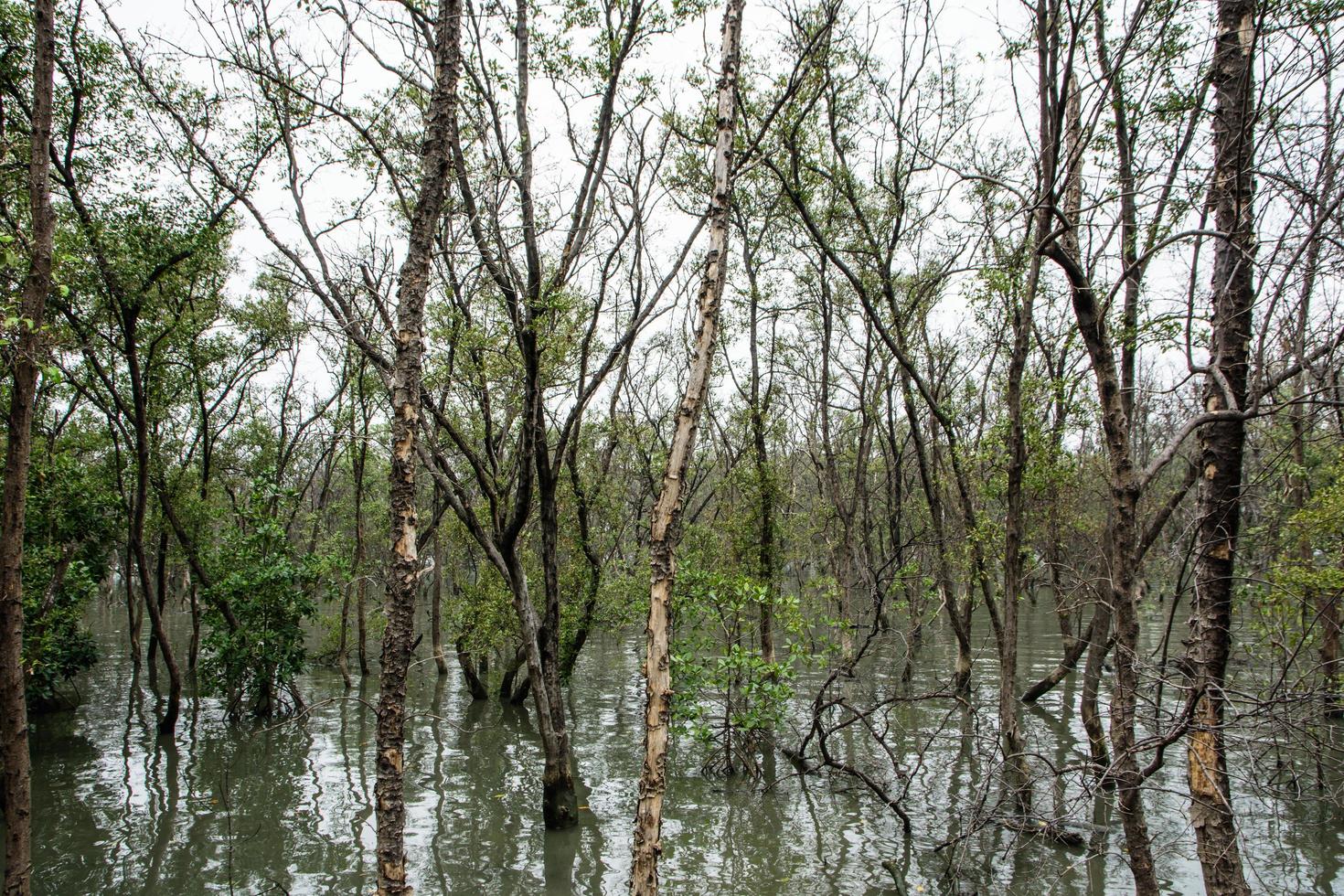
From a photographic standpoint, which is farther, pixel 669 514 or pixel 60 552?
pixel 60 552

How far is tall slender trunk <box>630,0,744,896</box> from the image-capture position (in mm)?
4910

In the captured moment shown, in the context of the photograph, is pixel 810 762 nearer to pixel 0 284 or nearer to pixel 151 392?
pixel 0 284

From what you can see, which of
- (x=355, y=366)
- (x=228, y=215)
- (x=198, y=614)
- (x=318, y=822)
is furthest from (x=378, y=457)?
(x=318, y=822)

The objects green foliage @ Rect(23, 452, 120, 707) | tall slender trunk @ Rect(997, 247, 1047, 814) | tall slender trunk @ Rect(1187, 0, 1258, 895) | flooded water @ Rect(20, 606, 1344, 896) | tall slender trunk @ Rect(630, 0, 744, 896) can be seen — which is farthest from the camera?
green foliage @ Rect(23, 452, 120, 707)

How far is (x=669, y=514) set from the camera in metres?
5.10

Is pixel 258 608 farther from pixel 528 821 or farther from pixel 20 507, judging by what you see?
pixel 20 507

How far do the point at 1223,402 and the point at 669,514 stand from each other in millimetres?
3583

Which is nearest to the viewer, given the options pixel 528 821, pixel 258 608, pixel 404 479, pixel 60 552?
pixel 404 479

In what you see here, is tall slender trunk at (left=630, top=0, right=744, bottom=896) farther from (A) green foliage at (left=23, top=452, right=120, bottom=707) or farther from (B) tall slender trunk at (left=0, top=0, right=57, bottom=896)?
(A) green foliage at (left=23, top=452, right=120, bottom=707)

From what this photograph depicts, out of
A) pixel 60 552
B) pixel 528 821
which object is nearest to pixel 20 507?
pixel 528 821

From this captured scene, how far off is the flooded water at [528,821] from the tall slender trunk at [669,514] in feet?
8.82

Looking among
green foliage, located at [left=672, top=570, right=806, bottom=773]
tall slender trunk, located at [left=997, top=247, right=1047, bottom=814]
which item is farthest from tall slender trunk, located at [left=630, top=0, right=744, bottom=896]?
tall slender trunk, located at [left=997, top=247, right=1047, bottom=814]

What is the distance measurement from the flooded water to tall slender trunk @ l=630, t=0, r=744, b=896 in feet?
8.82

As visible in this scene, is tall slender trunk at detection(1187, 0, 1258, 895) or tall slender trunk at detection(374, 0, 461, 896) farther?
tall slender trunk at detection(374, 0, 461, 896)
